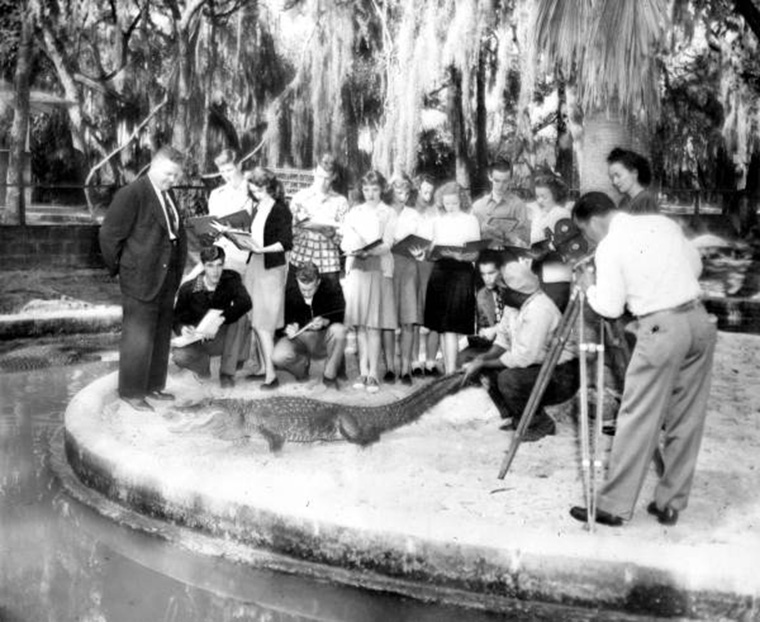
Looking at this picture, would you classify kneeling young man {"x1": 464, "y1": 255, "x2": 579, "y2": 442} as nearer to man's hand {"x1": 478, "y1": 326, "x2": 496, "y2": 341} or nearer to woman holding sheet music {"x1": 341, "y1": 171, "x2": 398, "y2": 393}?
man's hand {"x1": 478, "y1": 326, "x2": 496, "y2": 341}

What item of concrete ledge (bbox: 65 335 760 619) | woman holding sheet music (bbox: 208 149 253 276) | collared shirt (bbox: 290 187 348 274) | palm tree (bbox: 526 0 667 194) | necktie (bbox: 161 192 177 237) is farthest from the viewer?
woman holding sheet music (bbox: 208 149 253 276)

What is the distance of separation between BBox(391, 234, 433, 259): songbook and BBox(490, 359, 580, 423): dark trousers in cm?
164

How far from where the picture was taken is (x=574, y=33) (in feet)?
22.6

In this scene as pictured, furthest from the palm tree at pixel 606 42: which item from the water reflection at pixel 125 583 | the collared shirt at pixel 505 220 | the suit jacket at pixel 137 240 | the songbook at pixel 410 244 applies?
the water reflection at pixel 125 583

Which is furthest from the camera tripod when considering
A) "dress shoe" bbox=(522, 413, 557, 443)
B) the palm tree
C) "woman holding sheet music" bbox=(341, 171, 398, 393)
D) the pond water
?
"woman holding sheet music" bbox=(341, 171, 398, 393)

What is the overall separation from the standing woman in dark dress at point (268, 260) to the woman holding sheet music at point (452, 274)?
3.70 feet

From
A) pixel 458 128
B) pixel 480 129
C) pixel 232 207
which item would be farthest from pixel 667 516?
pixel 480 129

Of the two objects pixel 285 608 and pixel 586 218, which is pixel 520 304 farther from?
pixel 285 608

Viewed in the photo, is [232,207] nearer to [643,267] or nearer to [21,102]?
[643,267]

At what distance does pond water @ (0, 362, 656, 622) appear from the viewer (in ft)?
15.6

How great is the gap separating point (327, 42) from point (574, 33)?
1057 centimetres

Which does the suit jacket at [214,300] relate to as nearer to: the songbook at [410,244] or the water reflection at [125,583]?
the songbook at [410,244]

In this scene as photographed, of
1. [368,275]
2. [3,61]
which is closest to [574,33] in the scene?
[368,275]

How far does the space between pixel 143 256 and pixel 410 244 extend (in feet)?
6.41
